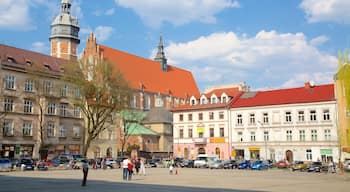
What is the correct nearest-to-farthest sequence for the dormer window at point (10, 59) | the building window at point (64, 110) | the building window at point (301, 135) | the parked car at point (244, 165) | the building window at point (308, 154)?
the parked car at point (244, 165) < the dormer window at point (10, 59) < the building window at point (308, 154) < the building window at point (301, 135) < the building window at point (64, 110)

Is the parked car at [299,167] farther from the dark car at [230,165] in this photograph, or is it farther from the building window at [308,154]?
the building window at [308,154]

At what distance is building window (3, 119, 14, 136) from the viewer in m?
60.8

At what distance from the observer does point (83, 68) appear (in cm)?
5941

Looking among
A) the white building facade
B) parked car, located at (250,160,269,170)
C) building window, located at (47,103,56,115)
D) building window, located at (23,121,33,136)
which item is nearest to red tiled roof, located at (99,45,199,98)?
building window, located at (47,103,56,115)

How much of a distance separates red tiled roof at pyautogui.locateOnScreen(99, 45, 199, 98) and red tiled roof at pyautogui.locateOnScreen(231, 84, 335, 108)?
103 feet

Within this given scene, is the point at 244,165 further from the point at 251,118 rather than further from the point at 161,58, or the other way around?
the point at 161,58

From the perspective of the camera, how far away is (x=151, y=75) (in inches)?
4286

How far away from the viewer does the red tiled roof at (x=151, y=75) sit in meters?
98.5

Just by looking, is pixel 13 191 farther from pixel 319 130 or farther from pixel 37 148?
pixel 319 130

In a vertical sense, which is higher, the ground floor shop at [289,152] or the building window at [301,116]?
the building window at [301,116]

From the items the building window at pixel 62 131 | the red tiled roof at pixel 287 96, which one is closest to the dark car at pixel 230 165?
the red tiled roof at pixel 287 96

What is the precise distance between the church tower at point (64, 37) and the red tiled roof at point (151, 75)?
11.4 meters

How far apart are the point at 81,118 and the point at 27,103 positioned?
1179 cm

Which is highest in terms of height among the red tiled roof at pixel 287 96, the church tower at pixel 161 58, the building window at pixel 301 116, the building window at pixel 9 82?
the church tower at pixel 161 58
